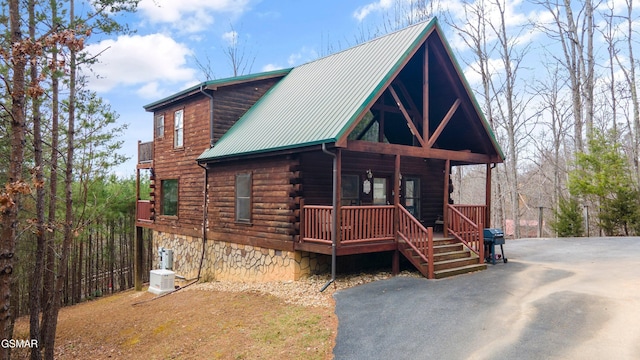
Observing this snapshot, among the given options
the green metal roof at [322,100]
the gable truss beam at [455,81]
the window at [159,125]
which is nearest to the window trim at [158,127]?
the window at [159,125]

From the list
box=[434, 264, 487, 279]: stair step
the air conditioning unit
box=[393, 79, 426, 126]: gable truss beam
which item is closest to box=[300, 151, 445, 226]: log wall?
box=[393, 79, 426, 126]: gable truss beam

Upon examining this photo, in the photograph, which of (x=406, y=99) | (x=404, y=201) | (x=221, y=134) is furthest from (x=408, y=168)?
(x=221, y=134)

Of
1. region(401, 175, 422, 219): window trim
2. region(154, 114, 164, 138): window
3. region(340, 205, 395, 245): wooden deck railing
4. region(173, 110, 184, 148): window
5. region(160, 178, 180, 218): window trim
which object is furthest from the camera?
region(154, 114, 164, 138): window

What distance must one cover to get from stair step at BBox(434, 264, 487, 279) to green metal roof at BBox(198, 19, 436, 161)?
165 inches

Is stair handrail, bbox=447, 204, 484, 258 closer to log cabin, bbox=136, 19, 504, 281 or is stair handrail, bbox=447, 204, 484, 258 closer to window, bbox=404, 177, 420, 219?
log cabin, bbox=136, 19, 504, 281

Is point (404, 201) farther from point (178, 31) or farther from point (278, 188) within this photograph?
point (178, 31)

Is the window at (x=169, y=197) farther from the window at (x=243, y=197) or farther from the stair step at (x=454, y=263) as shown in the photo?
the stair step at (x=454, y=263)

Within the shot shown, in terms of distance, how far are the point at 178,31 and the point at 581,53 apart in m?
25.7

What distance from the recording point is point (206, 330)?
8.48m

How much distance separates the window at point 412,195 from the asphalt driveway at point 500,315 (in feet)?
13.0

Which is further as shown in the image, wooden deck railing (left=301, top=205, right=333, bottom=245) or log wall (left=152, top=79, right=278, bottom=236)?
log wall (left=152, top=79, right=278, bottom=236)

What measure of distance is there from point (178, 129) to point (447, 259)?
442 inches

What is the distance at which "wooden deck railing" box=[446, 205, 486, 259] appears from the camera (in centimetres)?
1102
